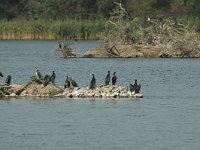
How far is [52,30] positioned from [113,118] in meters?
57.5

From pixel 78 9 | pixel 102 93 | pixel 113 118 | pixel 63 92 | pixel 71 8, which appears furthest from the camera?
pixel 78 9

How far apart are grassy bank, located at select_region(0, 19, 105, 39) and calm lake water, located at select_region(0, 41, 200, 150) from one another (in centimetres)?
3433

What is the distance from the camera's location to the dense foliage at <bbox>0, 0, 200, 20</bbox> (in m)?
117

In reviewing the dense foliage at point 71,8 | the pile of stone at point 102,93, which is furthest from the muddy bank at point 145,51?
the dense foliage at point 71,8

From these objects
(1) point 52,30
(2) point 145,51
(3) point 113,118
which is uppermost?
(1) point 52,30

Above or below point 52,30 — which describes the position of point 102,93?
below

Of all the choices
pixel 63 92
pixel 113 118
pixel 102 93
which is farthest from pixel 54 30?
pixel 113 118

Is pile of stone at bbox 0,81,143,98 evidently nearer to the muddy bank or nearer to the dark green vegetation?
the muddy bank

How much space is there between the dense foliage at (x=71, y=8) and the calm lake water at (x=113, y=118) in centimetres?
5498

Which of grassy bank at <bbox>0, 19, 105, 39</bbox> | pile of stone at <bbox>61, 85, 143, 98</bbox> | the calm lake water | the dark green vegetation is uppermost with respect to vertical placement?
the dark green vegetation

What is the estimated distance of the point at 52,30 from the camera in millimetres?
96750

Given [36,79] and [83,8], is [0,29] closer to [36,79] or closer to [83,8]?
[83,8]

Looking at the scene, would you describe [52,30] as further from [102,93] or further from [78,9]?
[102,93]

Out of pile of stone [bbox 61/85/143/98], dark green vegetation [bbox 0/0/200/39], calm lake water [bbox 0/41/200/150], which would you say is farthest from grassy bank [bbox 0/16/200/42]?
pile of stone [bbox 61/85/143/98]
